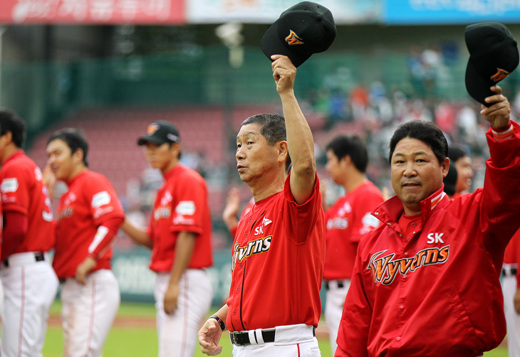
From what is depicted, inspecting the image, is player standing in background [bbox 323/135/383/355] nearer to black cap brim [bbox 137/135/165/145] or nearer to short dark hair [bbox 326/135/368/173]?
short dark hair [bbox 326/135/368/173]

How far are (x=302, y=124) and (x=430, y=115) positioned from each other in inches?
524

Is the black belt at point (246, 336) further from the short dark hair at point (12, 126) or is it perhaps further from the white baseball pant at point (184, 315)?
the short dark hair at point (12, 126)

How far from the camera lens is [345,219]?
20.6ft

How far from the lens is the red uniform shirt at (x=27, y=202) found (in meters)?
5.86

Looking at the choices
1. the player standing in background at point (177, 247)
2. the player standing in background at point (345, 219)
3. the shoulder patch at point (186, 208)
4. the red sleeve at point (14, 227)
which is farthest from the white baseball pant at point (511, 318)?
the red sleeve at point (14, 227)

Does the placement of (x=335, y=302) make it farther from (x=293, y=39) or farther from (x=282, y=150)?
(x=293, y=39)

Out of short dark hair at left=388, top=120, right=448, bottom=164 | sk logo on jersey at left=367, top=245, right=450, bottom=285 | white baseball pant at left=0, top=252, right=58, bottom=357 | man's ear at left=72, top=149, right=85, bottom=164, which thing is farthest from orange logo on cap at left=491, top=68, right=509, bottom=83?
man's ear at left=72, top=149, right=85, bottom=164

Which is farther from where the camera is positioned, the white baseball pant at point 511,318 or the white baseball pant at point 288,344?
the white baseball pant at point 511,318

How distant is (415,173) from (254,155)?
35.3 inches

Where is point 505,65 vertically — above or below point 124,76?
below

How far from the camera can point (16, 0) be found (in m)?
19.8

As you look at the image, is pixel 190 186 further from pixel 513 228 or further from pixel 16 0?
pixel 16 0

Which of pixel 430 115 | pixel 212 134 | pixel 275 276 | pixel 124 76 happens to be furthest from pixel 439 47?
pixel 275 276

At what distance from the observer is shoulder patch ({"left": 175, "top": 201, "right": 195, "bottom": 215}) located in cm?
598
